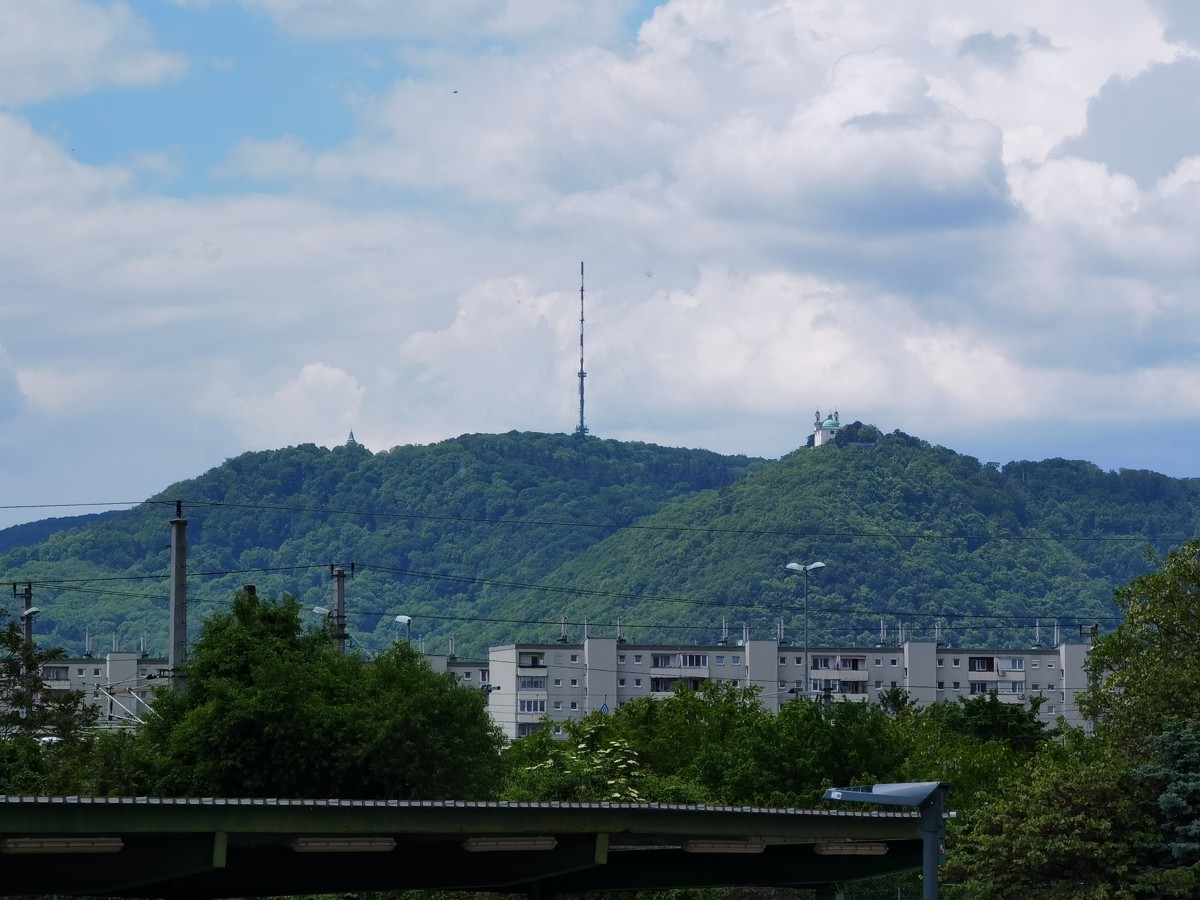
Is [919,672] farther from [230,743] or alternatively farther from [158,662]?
[230,743]

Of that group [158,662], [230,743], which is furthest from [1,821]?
[158,662]

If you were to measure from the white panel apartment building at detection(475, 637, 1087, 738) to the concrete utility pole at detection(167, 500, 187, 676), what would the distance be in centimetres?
9659

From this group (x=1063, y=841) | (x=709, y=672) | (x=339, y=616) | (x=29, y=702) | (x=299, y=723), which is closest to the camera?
(x=1063, y=841)

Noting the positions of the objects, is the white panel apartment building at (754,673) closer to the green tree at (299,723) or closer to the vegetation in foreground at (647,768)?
the vegetation in foreground at (647,768)

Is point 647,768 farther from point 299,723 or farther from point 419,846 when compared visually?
point 419,846

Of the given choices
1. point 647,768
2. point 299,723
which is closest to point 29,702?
point 299,723

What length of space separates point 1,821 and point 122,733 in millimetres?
24545

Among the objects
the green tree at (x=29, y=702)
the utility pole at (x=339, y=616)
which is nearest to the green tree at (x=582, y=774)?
the utility pole at (x=339, y=616)

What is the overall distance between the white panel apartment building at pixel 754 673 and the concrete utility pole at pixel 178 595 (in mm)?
96585

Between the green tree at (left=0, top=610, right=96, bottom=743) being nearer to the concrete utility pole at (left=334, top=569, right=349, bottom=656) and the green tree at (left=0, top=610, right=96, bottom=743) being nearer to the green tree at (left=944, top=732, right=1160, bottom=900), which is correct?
the concrete utility pole at (left=334, top=569, right=349, bottom=656)

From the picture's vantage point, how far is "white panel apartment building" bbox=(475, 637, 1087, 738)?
146 meters

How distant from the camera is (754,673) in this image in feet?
484

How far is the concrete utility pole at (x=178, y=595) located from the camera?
45.2 m

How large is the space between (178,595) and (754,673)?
105665 mm
